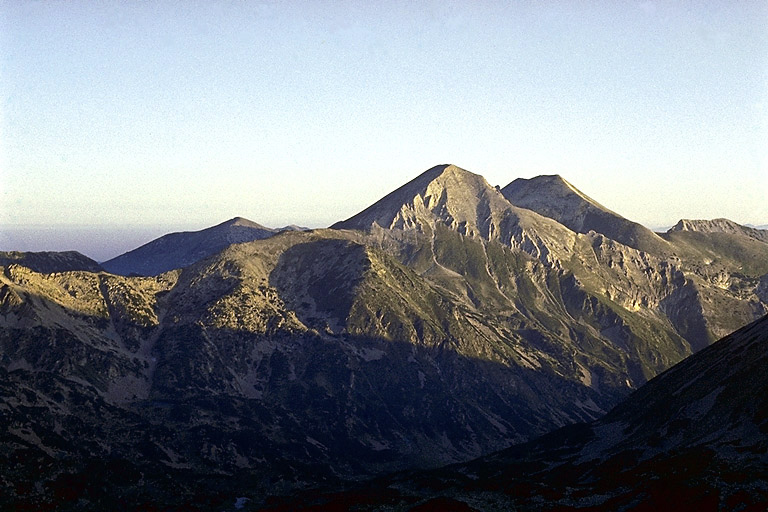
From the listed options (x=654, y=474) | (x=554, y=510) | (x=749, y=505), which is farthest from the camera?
(x=654, y=474)

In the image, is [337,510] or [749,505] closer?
[749,505]

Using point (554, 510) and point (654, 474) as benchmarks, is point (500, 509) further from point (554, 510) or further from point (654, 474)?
point (654, 474)

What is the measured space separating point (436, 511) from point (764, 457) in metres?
73.0

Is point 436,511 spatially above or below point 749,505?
below

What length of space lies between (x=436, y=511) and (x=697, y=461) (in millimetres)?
63733

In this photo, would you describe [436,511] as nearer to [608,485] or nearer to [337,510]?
[337,510]

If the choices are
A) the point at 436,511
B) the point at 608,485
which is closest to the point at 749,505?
the point at 608,485

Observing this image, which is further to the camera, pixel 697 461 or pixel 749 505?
pixel 697 461

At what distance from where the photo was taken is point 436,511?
182 m

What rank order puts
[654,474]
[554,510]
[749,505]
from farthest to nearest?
[654,474] → [554,510] → [749,505]

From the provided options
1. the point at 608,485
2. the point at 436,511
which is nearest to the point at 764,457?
the point at 608,485

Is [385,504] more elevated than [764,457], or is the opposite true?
[764,457]

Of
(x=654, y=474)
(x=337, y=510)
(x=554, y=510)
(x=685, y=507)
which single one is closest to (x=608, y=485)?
(x=654, y=474)

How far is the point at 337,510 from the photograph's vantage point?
649 ft
